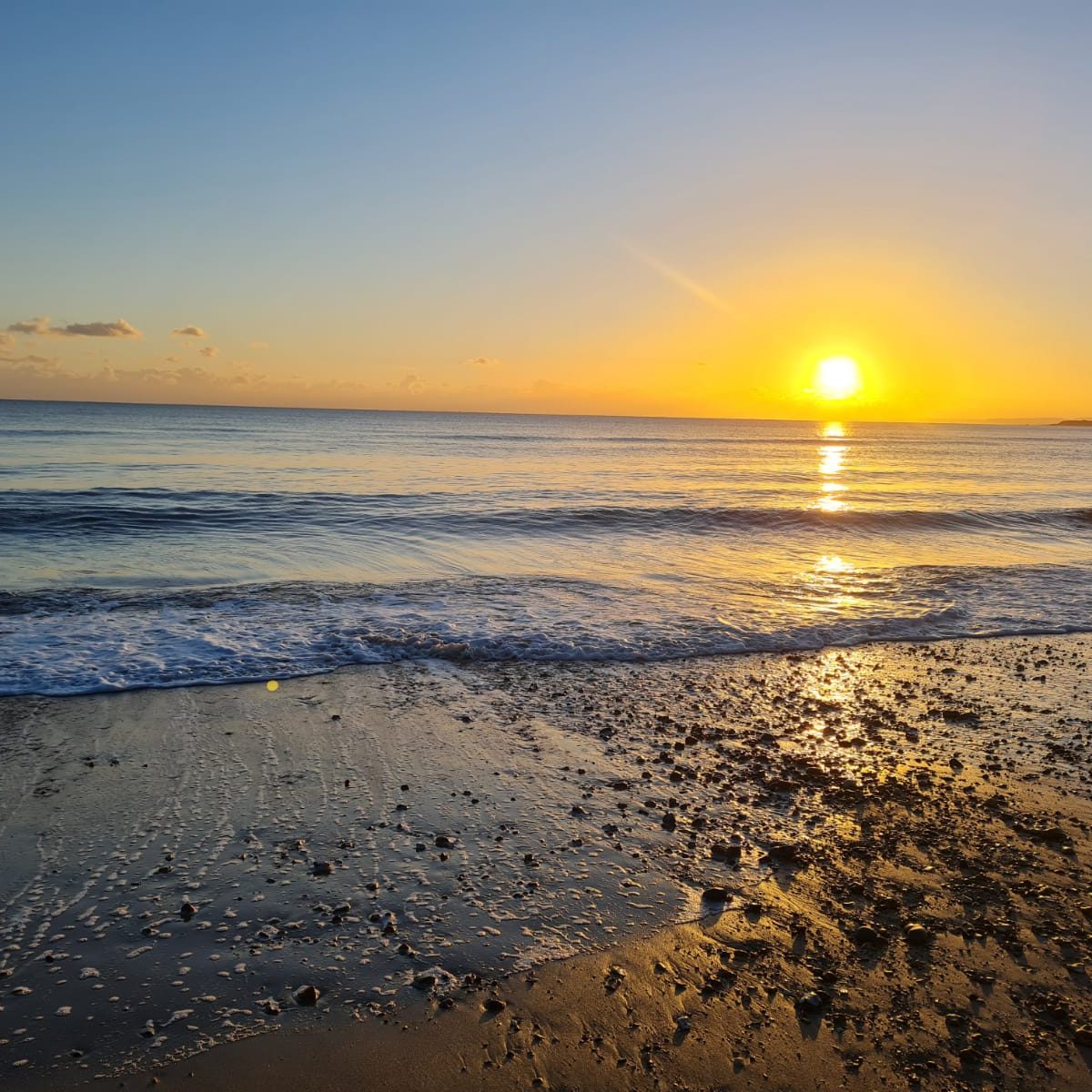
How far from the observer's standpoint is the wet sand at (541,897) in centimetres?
365

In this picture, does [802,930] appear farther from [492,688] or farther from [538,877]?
[492,688]

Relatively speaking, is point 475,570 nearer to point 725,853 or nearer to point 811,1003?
point 725,853

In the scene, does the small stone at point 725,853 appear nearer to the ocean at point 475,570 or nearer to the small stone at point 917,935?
the small stone at point 917,935

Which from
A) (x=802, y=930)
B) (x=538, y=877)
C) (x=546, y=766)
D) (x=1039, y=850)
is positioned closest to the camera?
(x=802, y=930)

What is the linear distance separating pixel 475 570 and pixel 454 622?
17.0ft

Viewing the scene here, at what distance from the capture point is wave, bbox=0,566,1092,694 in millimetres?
10039

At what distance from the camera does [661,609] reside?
44.1 feet

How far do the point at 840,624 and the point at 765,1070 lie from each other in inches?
399

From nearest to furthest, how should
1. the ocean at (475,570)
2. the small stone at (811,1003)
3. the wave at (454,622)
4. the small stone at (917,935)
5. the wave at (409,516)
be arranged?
the small stone at (811,1003) < the small stone at (917,935) < the wave at (454,622) < the ocean at (475,570) < the wave at (409,516)

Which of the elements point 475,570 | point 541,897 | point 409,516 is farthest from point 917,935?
point 409,516

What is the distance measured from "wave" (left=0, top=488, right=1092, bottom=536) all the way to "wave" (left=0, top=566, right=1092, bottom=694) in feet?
30.7

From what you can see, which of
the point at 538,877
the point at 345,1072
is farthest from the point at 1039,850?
the point at 345,1072

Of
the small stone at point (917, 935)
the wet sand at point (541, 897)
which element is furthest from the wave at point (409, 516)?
→ the small stone at point (917, 935)

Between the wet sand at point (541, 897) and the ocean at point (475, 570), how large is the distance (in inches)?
96.3
